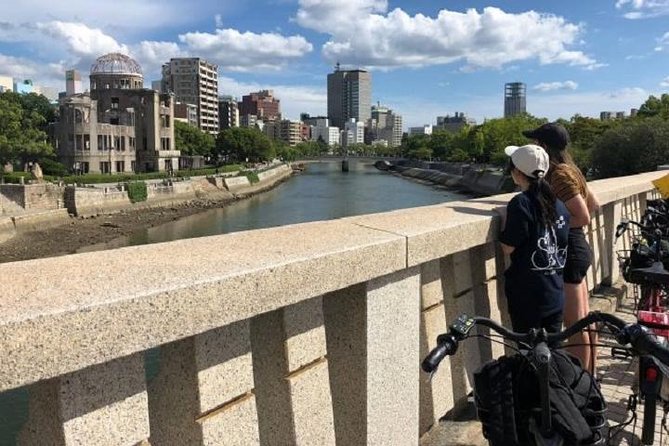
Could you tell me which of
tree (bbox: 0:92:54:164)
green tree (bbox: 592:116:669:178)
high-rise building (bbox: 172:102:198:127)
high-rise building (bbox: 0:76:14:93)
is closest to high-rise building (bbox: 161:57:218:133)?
high-rise building (bbox: 172:102:198:127)

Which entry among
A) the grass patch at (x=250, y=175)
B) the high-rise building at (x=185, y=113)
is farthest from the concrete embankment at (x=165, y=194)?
the high-rise building at (x=185, y=113)

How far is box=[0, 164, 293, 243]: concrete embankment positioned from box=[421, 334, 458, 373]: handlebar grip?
41.9m

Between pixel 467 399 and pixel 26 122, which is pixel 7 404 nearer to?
pixel 467 399

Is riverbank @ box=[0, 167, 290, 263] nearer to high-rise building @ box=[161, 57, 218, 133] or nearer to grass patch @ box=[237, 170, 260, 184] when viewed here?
grass patch @ box=[237, 170, 260, 184]

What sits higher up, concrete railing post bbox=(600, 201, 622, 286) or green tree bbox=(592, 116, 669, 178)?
green tree bbox=(592, 116, 669, 178)

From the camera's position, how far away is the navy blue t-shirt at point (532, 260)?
328 centimetres

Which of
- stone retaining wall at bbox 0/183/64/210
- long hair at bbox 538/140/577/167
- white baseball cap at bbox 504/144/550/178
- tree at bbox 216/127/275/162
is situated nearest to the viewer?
white baseball cap at bbox 504/144/550/178

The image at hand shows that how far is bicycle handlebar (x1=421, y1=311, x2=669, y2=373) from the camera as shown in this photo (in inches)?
84.4

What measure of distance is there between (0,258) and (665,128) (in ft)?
150

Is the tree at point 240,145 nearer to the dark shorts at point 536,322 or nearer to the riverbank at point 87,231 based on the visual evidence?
the riverbank at point 87,231

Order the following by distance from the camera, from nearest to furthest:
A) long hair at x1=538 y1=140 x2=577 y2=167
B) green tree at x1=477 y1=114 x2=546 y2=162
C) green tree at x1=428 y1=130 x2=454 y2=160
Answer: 1. long hair at x1=538 y1=140 x2=577 y2=167
2. green tree at x1=477 y1=114 x2=546 y2=162
3. green tree at x1=428 y1=130 x2=454 y2=160

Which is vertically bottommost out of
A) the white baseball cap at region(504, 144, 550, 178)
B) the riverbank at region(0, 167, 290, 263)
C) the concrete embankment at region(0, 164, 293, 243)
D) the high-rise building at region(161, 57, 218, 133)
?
the riverbank at region(0, 167, 290, 263)

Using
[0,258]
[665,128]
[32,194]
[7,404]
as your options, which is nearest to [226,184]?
[32,194]

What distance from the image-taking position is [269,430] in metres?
→ 2.43
